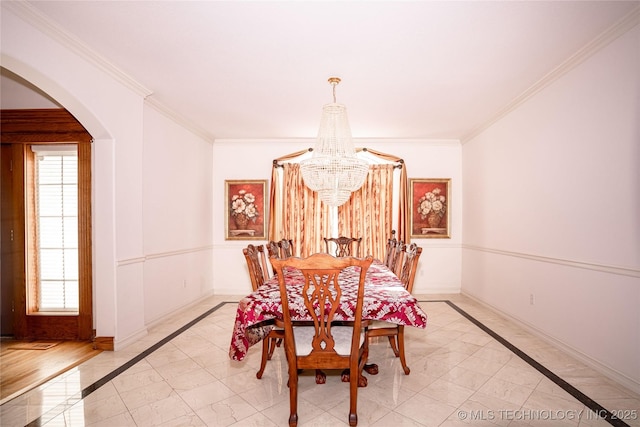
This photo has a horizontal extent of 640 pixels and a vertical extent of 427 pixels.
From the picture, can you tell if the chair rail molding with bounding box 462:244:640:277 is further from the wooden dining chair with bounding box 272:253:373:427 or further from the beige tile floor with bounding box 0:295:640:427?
the wooden dining chair with bounding box 272:253:373:427

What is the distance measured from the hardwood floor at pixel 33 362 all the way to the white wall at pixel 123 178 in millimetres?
321

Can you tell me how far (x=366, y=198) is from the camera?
538cm

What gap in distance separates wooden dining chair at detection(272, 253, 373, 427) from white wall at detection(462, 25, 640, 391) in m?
2.01

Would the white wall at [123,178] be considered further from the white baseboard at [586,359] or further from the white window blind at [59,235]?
the white baseboard at [586,359]

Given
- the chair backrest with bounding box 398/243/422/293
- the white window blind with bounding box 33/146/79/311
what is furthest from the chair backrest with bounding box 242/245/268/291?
the white window blind with bounding box 33/146/79/311

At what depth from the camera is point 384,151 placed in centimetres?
551

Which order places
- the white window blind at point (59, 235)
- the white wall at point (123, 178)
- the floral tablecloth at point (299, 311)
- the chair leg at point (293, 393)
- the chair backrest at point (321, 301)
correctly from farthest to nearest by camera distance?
the white window blind at point (59, 235), the white wall at point (123, 178), the floral tablecloth at point (299, 311), the chair leg at point (293, 393), the chair backrest at point (321, 301)

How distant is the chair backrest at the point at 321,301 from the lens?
5.86 ft

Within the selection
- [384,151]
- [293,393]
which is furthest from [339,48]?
[384,151]

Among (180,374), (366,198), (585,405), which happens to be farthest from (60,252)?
(585,405)

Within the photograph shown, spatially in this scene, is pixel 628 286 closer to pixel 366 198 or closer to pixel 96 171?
pixel 366 198

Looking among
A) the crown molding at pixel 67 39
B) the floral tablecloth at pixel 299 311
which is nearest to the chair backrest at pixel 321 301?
the floral tablecloth at pixel 299 311

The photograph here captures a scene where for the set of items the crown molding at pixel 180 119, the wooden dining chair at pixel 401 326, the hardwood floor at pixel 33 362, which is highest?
the crown molding at pixel 180 119

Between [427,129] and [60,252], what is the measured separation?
4988 mm
